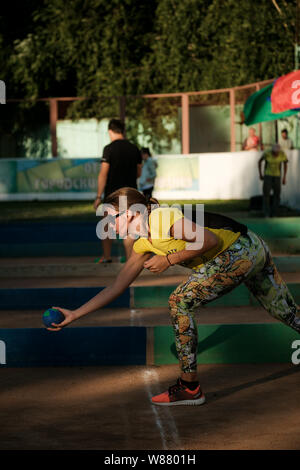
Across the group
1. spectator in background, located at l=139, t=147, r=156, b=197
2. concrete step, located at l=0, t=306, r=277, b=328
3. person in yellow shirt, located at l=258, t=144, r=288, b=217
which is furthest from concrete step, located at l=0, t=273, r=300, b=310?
spectator in background, located at l=139, t=147, r=156, b=197

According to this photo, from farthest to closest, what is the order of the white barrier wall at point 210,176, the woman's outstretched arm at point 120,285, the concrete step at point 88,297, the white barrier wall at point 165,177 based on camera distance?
the white barrier wall at point 165,177, the white barrier wall at point 210,176, the concrete step at point 88,297, the woman's outstretched arm at point 120,285

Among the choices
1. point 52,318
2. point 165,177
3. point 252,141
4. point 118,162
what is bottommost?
point 52,318

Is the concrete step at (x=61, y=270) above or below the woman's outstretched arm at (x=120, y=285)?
below

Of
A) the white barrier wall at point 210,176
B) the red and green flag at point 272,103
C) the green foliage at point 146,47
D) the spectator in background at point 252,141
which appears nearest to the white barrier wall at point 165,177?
the white barrier wall at point 210,176

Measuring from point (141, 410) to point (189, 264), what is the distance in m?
1.03

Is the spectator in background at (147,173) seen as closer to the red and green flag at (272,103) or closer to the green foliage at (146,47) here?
the red and green flag at (272,103)

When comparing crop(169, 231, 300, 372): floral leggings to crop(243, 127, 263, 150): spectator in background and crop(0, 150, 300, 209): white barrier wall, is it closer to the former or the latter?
crop(243, 127, 263, 150): spectator in background

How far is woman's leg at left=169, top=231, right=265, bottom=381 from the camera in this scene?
5.27m

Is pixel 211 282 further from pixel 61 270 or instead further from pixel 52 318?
pixel 61 270

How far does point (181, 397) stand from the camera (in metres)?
5.40

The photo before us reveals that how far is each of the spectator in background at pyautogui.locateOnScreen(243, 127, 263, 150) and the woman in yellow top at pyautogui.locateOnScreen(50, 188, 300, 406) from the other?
1471 centimetres

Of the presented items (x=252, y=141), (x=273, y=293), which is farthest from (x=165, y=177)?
(x=273, y=293)

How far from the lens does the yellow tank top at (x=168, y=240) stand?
16.5 ft

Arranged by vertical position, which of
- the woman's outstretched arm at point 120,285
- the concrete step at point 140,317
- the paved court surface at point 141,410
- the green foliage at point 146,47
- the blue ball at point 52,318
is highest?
the green foliage at point 146,47
